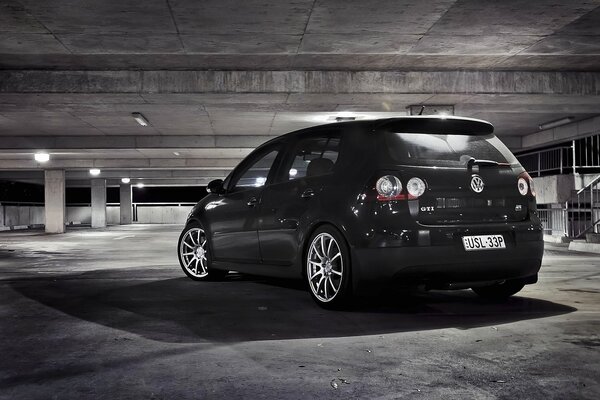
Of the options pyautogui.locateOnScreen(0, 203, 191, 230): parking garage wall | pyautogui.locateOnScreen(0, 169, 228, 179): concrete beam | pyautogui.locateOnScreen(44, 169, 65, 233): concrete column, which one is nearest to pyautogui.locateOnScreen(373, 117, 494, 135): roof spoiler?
pyautogui.locateOnScreen(44, 169, 65, 233): concrete column

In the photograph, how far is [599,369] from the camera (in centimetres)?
343

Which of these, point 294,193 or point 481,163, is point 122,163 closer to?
point 294,193

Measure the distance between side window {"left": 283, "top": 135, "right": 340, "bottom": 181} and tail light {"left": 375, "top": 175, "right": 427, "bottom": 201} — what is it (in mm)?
670

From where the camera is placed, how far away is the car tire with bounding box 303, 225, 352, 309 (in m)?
5.14

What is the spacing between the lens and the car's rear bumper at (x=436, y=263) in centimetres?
486

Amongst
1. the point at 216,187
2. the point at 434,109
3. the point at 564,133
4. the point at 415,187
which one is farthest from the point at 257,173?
the point at 564,133

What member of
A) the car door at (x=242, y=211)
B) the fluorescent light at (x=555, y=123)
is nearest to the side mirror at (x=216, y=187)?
the car door at (x=242, y=211)

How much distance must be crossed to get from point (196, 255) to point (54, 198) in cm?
2841

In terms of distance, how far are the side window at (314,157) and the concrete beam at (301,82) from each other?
7.14 meters

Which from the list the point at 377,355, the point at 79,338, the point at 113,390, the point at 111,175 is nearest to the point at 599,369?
the point at 377,355

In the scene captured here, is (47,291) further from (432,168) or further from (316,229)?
(432,168)

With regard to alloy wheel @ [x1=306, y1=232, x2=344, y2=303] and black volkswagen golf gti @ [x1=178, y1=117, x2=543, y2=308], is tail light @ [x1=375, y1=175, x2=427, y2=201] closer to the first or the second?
black volkswagen golf gti @ [x1=178, y1=117, x2=543, y2=308]

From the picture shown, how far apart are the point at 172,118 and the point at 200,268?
11603 mm

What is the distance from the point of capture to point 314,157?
19.3 feet
